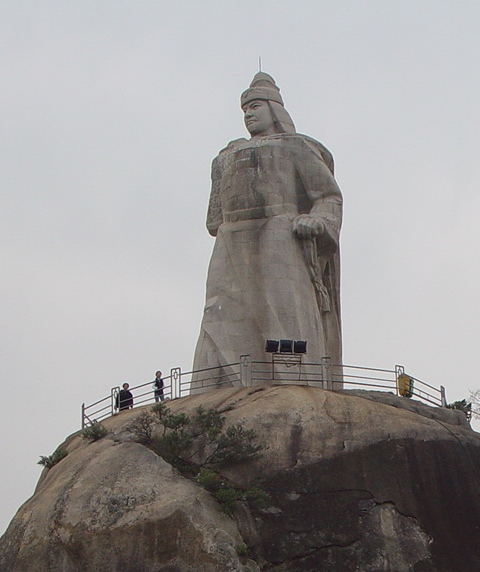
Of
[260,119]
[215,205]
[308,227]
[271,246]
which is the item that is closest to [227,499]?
[271,246]

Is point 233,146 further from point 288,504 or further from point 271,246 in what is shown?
point 288,504

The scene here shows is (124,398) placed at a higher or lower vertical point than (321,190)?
lower

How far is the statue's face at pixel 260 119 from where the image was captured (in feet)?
120

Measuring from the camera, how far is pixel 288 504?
1123 inches

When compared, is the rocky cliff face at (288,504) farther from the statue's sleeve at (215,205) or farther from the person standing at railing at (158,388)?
the statue's sleeve at (215,205)

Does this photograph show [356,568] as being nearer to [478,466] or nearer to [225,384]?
[478,466]

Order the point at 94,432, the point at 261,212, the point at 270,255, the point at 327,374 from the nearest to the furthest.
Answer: the point at 94,432 < the point at 327,374 < the point at 270,255 < the point at 261,212

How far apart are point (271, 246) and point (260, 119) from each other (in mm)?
4260

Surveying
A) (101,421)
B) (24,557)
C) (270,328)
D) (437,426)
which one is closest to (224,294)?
(270,328)

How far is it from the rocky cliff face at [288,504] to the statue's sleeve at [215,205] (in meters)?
6.79

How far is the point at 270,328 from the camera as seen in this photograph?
33.5 meters

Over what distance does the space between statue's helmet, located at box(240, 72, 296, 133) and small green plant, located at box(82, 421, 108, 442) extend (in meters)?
10.3

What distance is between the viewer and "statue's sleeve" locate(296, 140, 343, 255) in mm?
35062

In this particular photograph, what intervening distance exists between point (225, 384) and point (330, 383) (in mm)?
2751
